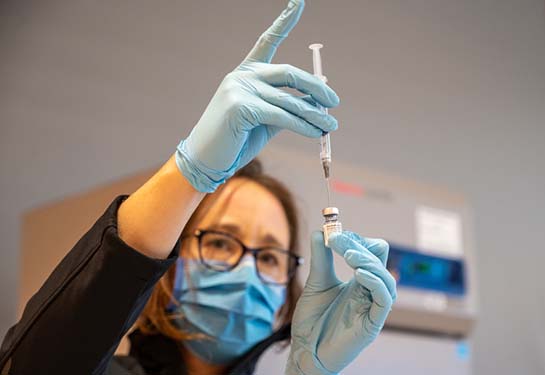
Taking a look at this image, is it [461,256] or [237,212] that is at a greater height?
[237,212]

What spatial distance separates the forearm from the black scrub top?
0.8 inches

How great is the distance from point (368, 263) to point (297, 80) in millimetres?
244

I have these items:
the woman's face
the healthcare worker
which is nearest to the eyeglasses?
the woman's face

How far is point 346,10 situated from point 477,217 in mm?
1481

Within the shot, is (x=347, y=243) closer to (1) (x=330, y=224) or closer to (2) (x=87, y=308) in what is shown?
(1) (x=330, y=224)

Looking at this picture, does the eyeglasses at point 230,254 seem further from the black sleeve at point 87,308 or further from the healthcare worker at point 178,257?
the black sleeve at point 87,308

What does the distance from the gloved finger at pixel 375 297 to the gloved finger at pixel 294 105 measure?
193 millimetres

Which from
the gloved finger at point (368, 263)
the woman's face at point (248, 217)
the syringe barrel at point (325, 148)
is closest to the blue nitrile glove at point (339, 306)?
the gloved finger at point (368, 263)

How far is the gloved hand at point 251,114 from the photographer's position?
86 cm

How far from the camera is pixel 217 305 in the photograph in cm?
126

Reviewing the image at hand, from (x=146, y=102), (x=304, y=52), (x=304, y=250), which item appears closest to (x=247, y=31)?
(x=304, y=52)

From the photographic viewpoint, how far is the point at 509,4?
1.32 m

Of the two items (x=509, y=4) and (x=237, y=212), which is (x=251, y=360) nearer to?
(x=237, y=212)

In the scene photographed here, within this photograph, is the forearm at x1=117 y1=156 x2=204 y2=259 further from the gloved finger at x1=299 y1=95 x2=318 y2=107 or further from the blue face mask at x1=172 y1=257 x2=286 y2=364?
the blue face mask at x1=172 y1=257 x2=286 y2=364
